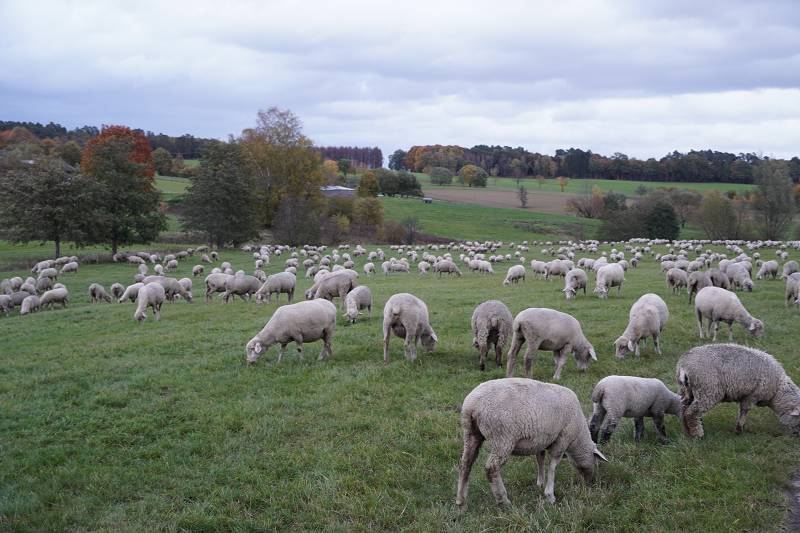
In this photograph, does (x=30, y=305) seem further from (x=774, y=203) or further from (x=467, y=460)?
(x=774, y=203)

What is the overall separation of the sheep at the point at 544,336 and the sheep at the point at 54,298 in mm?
23507

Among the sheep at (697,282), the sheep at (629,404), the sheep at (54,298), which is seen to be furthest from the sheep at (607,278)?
the sheep at (54,298)

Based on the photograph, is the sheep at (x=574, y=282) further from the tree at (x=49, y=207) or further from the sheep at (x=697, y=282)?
the tree at (x=49, y=207)

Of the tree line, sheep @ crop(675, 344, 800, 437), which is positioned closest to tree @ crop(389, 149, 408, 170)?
the tree line

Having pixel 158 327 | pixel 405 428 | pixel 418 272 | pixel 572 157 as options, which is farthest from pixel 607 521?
pixel 572 157

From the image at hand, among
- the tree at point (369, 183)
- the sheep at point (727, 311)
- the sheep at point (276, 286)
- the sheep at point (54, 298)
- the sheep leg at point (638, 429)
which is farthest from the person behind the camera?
the tree at point (369, 183)

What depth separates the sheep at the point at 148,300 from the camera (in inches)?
837

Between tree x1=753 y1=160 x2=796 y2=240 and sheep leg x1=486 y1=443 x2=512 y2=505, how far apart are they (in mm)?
76124

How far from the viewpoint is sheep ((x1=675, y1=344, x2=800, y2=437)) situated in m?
8.86

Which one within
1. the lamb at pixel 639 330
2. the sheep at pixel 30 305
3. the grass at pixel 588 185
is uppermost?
the grass at pixel 588 185

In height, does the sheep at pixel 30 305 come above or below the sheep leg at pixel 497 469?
below

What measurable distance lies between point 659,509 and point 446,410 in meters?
4.14

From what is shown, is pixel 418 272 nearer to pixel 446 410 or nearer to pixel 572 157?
pixel 446 410

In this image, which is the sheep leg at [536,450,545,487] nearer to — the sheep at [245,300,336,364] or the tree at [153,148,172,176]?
the sheep at [245,300,336,364]
